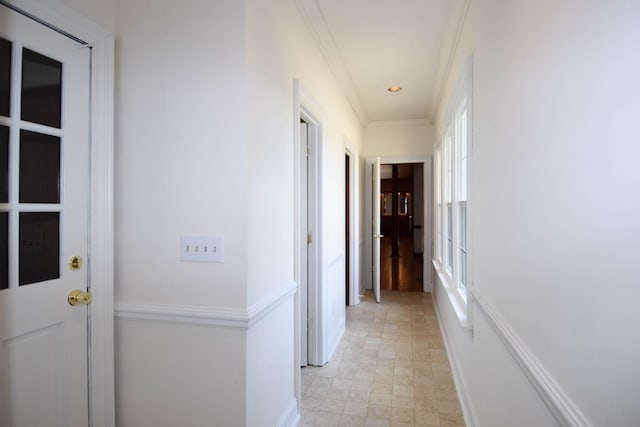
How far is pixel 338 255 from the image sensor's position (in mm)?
3852

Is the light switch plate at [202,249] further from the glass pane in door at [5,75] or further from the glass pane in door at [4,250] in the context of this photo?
the glass pane in door at [5,75]

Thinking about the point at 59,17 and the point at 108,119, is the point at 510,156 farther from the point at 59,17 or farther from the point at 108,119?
the point at 59,17

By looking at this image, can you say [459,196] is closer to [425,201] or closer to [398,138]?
[425,201]

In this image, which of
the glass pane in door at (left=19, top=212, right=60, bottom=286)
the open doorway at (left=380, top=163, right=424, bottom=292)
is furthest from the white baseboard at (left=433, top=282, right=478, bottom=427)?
the open doorway at (left=380, top=163, right=424, bottom=292)

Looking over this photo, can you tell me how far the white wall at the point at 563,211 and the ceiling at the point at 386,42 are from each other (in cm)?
87

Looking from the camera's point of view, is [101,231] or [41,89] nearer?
[41,89]

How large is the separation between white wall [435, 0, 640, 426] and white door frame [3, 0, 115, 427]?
1805 mm

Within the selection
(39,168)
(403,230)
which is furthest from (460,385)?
(403,230)

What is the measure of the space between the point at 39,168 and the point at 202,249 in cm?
74

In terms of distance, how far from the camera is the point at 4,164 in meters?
1.34

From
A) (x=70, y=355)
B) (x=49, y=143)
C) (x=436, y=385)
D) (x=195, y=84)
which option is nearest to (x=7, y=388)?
(x=70, y=355)

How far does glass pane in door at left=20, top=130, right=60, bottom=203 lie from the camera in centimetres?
141

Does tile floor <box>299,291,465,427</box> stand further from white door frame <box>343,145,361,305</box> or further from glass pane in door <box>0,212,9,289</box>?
glass pane in door <box>0,212,9,289</box>

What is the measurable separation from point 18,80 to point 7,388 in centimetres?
119
